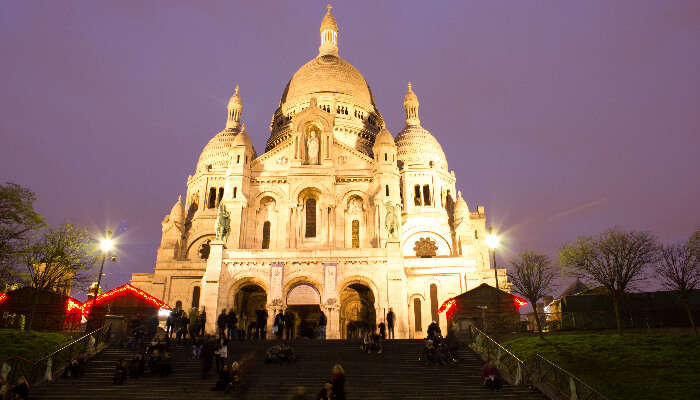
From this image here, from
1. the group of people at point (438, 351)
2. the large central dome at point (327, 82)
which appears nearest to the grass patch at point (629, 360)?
the group of people at point (438, 351)

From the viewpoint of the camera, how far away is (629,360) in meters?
21.5

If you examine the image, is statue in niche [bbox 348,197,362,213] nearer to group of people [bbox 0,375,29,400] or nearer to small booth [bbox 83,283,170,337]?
small booth [bbox 83,283,170,337]

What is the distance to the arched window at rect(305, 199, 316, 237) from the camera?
1699 inches

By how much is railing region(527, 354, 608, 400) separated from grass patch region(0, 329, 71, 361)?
1989cm

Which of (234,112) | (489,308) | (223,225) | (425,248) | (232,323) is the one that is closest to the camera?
(232,323)

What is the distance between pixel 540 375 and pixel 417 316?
26894 millimetres

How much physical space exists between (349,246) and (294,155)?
30.1 ft

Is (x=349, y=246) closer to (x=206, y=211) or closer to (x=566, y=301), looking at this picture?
(x=566, y=301)

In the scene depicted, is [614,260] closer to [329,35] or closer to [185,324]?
[185,324]

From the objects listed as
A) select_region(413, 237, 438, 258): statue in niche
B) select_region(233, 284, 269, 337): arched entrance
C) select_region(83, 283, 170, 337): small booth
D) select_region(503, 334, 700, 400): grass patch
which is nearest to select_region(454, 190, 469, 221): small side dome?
select_region(413, 237, 438, 258): statue in niche

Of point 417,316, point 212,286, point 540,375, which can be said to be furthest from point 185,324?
point 417,316

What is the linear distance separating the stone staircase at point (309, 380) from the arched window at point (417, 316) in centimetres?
2050

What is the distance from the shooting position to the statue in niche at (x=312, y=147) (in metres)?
44.9

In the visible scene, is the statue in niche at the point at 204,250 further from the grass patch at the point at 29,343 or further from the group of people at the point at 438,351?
the group of people at the point at 438,351
